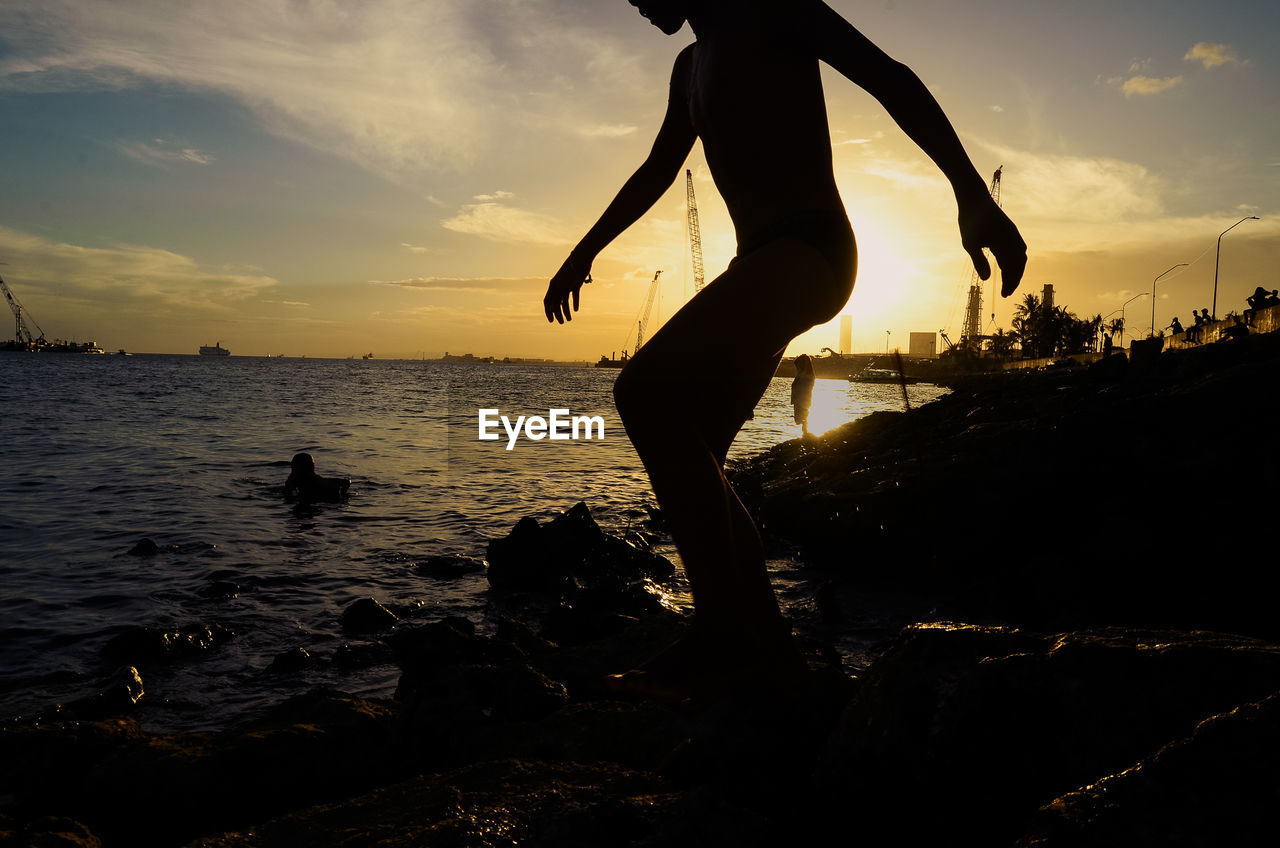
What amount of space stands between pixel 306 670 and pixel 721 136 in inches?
215

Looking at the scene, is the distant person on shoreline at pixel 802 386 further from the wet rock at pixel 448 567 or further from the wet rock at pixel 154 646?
the wet rock at pixel 154 646

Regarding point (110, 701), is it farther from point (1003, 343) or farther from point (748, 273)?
point (1003, 343)

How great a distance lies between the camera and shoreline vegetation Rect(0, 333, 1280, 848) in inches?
63.6

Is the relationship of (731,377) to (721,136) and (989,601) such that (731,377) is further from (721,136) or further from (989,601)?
(989,601)

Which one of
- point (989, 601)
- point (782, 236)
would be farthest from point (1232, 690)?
point (989, 601)

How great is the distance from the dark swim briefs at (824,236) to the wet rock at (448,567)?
301 inches

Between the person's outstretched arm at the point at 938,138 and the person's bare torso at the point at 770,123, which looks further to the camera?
the person's bare torso at the point at 770,123

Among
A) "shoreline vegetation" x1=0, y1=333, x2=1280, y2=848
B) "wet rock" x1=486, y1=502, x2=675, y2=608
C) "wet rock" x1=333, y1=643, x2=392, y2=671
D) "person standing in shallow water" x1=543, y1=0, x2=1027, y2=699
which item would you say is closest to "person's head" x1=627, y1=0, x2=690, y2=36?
"person standing in shallow water" x1=543, y1=0, x2=1027, y2=699

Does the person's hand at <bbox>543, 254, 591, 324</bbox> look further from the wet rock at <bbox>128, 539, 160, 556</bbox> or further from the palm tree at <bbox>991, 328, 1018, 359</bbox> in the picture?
the palm tree at <bbox>991, 328, 1018, 359</bbox>

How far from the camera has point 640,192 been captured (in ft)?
9.46

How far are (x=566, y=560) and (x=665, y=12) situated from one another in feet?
23.6

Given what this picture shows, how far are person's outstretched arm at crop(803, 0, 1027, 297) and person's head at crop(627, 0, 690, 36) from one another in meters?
0.60

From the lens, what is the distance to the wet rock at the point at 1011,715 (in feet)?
5.26

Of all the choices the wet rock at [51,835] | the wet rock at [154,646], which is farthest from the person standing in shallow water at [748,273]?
the wet rock at [154,646]
